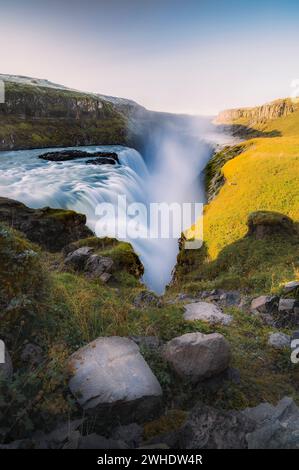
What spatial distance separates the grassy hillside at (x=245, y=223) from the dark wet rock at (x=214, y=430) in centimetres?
1187

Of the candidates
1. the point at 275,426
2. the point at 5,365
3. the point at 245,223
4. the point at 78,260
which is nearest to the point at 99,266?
the point at 78,260

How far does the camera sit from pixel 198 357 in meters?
7.18

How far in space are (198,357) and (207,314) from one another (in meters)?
5.19

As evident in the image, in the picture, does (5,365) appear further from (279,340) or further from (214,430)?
(279,340)

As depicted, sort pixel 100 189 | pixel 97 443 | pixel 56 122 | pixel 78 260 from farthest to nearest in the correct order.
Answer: pixel 56 122
pixel 100 189
pixel 78 260
pixel 97 443

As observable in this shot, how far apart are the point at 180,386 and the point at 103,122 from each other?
477 ft

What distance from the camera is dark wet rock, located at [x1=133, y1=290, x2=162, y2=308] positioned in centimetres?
1232

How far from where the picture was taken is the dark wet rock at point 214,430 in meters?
5.75

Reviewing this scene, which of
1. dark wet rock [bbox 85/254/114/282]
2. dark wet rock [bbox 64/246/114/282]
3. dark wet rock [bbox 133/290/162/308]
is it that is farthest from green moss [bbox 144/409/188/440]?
dark wet rock [bbox 85/254/114/282]

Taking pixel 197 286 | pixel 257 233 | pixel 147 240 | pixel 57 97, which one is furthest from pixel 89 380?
pixel 57 97

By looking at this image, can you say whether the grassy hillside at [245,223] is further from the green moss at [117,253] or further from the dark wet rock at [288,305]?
the green moss at [117,253]

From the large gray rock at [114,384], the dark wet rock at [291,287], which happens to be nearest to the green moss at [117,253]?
the dark wet rock at [291,287]

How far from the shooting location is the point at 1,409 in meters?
5.56
